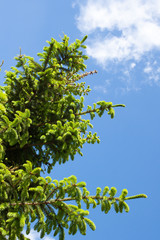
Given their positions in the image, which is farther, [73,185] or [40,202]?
[40,202]

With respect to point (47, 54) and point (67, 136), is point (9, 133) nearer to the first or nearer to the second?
point (67, 136)

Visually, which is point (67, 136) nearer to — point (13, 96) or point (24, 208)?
point (24, 208)

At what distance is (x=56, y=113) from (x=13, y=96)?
1780 millimetres

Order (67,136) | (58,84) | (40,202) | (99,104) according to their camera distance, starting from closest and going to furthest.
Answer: (40,202) < (67,136) < (99,104) < (58,84)

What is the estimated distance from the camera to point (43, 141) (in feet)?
22.8

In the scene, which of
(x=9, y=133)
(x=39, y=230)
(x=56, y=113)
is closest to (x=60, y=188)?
(x=39, y=230)

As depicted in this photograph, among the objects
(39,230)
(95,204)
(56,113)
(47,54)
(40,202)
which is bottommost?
(39,230)

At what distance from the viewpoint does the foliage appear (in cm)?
482

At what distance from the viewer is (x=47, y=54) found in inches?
281

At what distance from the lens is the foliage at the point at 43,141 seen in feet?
15.8

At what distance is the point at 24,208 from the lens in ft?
15.8

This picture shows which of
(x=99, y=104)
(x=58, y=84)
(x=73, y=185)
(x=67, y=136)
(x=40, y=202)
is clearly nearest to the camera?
(x=73, y=185)

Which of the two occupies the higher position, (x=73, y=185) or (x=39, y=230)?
(x=73, y=185)

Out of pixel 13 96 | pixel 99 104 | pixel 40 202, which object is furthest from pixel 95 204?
pixel 13 96
